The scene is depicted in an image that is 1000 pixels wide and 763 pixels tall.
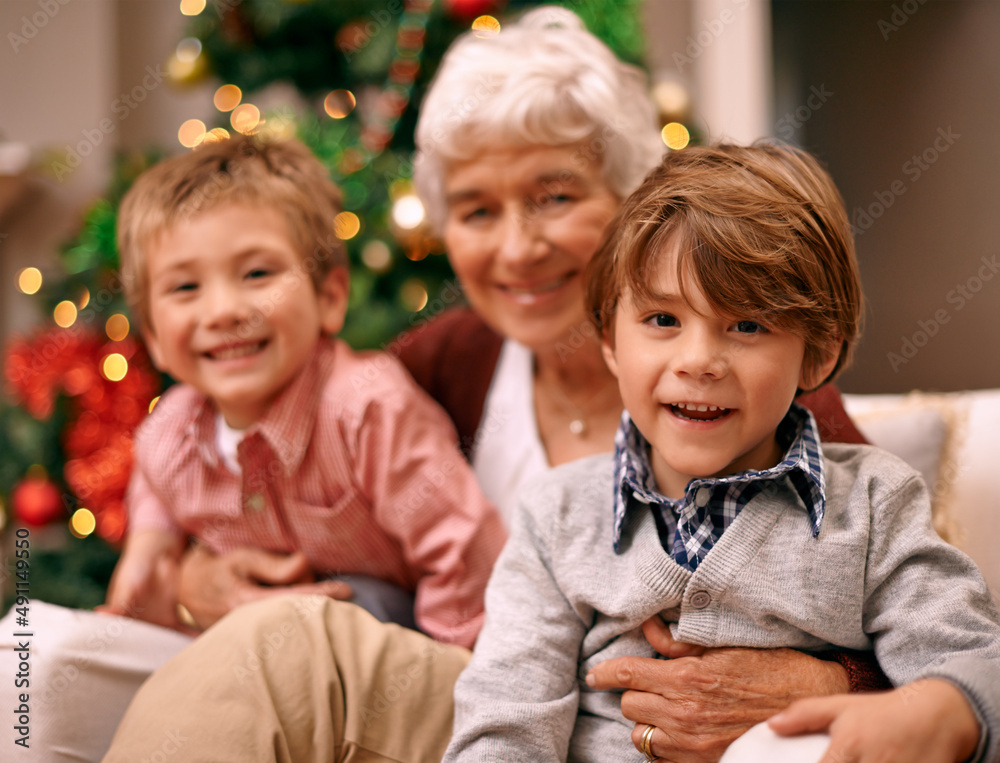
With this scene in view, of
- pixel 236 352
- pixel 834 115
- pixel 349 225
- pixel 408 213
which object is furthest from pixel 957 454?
pixel 349 225

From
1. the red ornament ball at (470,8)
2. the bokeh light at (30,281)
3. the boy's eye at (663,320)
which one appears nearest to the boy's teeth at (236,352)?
the boy's eye at (663,320)

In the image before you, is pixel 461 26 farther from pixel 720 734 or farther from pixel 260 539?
pixel 720 734

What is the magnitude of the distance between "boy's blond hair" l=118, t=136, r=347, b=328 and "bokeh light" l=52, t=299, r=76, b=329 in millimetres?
1062

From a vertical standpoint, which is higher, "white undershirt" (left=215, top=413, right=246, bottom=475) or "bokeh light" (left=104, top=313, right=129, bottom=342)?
"bokeh light" (left=104, top=313, right=129, bottom=342)

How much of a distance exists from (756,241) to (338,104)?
184 centimetres

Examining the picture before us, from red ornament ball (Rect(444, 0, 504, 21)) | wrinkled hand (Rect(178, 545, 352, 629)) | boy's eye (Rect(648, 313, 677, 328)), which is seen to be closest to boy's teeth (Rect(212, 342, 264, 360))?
wrinkled hand (Rect(178, 545, 352, 629))

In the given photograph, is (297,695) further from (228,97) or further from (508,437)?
(228,97)

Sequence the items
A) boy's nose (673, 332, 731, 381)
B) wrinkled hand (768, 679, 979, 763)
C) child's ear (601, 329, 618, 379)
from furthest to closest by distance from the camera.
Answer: child's ear (601, 329, 618, 379) → boy's nose (673, 332, 731, 381) → wrinkled hand (768, 679, 979, 763)

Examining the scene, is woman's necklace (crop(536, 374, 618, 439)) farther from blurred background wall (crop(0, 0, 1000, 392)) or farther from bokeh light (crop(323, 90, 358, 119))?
bokeh light (crop(323, 90, 358, 119))

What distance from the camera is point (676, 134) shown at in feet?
7.08

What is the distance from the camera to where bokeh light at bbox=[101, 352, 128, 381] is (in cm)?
213

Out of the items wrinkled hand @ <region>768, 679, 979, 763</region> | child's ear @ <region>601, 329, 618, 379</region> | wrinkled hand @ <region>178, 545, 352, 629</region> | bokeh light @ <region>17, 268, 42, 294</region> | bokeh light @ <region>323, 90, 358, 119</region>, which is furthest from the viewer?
bokeh light @ <region>17, 268, 42, 294</region>

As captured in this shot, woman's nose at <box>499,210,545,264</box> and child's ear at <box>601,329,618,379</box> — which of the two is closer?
child's ear at <box>601,329,618,379</box>

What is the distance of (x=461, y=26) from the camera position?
6.75 feet
